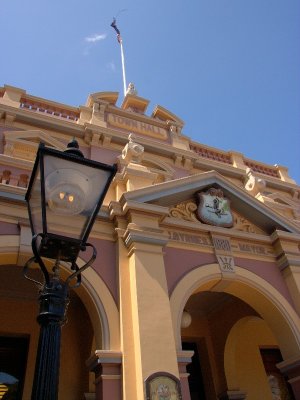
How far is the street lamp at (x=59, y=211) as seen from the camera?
3045 mm

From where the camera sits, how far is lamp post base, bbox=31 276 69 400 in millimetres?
2600

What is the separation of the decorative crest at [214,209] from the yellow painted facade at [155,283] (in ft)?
0.10

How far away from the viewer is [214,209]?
8.08 meters

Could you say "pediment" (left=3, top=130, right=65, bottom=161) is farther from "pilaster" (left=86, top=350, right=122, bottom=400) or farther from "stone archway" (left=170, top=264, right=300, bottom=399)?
"pilaster" (left=86, top=350, right=122, bottom=400)

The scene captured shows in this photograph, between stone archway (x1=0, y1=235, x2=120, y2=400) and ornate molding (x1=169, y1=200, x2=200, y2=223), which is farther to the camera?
ornate molding (x1=169, y1=200, x2=200, y2=223)

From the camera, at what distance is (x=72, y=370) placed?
24.7 feet

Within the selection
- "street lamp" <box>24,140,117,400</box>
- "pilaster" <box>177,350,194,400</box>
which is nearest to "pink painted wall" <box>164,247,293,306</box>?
"pilaster" <box>177,350,194,400</box>

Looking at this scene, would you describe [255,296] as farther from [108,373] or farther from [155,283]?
[108,373]

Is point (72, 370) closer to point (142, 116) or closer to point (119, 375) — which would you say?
point (119, 375)

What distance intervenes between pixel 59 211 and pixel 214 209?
5252 mm

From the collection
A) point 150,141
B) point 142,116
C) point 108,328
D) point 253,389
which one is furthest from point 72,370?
point 142,116

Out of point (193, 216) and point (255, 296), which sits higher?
point (193, 216)

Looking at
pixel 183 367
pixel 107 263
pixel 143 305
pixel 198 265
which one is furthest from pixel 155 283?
pixel 183 367

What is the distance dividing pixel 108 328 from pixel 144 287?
2.70 feet
